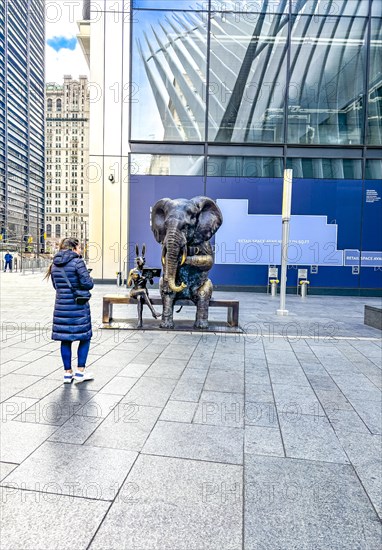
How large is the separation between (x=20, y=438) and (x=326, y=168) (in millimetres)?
17736

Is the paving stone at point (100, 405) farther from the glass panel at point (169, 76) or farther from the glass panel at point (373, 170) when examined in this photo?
the glass panel at point (373, 170)

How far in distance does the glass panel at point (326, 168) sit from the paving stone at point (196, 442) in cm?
1630

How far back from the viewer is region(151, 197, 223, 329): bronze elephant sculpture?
27.3ft

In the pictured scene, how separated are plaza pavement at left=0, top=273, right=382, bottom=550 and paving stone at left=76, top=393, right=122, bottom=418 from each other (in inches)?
0.9

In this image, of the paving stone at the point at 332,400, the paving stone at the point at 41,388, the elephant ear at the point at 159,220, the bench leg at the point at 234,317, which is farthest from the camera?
the bench leg at the point at 234,317

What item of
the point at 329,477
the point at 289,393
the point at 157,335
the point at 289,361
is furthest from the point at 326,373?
the point at 157,335

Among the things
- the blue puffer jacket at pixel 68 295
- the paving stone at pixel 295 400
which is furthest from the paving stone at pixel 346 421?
the blue puffer jacket at pixel 68 295

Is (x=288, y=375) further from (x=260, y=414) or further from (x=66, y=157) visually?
(x=66, y=157)

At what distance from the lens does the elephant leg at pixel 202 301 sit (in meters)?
8.66

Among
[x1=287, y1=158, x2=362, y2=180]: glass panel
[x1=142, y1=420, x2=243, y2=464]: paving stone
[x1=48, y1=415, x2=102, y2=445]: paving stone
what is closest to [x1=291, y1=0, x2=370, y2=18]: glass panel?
[x1=287, y1=158, x2=362, y2=180]: glass panel

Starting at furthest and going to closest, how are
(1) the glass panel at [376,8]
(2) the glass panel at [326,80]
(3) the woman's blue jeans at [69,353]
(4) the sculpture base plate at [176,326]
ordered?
(2) the glass panel at [326,80]
(1) the glass panel at [376,8]
(4) the sculpture base plate at [176,326]
(3) the woman's blue jeans at [69,353]

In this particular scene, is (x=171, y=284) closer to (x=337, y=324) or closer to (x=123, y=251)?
(x=337, y=324)

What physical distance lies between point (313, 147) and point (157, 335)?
44.8 ft

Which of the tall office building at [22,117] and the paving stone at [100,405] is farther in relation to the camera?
the tall office building at [22,117]
